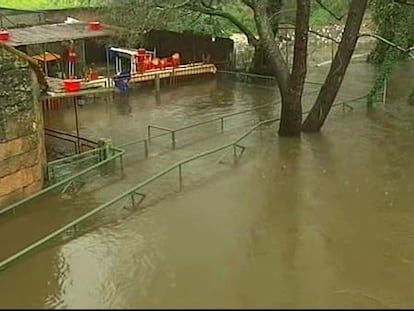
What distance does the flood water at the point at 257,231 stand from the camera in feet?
14.6

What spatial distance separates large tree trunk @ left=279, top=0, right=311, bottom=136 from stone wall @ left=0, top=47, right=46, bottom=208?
6223 mm

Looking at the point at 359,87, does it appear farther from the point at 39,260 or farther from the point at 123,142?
the point at 39,260

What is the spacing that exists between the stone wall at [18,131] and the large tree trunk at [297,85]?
622 centimetres

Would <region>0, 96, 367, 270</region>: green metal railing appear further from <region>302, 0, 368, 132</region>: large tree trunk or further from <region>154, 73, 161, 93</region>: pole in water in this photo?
<region>154, 73, 161, 93</region>: pole in water

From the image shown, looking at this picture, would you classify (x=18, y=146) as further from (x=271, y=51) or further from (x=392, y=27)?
(x=392, y=27)

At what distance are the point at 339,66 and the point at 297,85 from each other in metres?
Result: 1.13

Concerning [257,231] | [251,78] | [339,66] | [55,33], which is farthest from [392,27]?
[257,231]

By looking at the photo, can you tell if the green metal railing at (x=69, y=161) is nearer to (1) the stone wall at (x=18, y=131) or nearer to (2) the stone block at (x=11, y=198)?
(1) the stone wall at (x=18, y=131)

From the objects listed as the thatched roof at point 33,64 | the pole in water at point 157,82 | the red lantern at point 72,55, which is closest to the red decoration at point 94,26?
the red lantern at point 72,55

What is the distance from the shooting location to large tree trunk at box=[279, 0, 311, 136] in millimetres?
15477

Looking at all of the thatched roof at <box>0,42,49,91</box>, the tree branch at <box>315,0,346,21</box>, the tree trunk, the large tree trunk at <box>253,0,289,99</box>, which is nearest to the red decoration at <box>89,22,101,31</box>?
the tree trunk

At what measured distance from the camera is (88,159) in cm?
1395

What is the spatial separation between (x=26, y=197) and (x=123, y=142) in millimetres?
3944

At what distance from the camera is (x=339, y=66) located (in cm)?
1622
